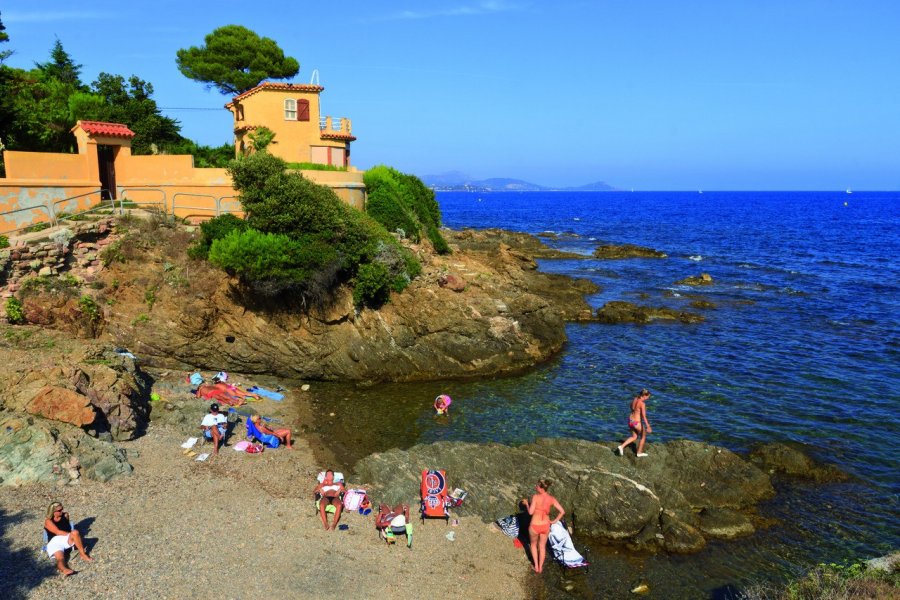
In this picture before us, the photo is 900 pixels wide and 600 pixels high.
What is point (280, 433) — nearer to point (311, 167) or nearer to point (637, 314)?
point (311, 167)

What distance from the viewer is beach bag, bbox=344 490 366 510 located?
550 inches

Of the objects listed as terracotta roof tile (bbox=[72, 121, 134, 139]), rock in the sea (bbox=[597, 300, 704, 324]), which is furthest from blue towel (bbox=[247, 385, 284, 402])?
rock in the sea (bbox=[597, 300, 704, 324])

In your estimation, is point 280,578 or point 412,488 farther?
point 412,488

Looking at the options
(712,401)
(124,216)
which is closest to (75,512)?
(124,216)

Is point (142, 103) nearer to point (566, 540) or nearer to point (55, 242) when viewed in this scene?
point (55, 242)

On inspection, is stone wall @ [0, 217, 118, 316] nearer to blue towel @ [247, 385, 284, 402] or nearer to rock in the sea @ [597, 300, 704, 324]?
blue towel @ [247, 385, 284, 402]

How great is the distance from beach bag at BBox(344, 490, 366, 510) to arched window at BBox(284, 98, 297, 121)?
2604cm

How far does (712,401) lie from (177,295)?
21.0m

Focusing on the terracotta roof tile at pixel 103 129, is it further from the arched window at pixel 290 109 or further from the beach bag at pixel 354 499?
the beach bag at pixel 354 499

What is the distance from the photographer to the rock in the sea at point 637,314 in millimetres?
33938

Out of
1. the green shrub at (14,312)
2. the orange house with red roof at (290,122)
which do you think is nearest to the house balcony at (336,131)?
the orange house with red roof at (290,122)

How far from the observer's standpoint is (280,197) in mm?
23344

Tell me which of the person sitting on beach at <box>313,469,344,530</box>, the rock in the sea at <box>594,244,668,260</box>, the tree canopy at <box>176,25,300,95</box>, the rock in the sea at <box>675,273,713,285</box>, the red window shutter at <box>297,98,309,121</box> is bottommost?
the person sitting on beach at <box>313,469,344,530</box>

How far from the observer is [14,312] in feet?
66.5
